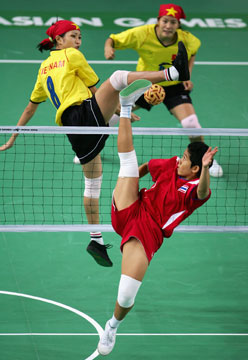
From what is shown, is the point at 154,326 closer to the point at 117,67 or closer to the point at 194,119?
the point at 194,119

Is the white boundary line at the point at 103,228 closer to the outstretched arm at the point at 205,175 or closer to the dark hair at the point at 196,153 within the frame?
the dark hair at the point at 196,153

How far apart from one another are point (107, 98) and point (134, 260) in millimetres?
1810

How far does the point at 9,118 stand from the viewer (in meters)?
10.5

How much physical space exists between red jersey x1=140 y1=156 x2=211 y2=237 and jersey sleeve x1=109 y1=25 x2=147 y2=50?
352 cm

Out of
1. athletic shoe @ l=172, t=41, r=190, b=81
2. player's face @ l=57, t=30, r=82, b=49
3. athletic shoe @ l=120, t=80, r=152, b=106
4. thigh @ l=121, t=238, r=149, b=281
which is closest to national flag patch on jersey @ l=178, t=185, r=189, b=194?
thigh @ l=121, t=238, r=149, b=281

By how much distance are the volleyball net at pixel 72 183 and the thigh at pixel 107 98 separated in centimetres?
105

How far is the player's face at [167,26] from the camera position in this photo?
28.7 ft

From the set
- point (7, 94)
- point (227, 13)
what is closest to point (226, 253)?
point (7, 94)

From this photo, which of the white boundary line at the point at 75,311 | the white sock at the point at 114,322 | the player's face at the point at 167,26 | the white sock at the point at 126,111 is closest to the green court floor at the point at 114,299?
the white boundary line at the point at 75,311

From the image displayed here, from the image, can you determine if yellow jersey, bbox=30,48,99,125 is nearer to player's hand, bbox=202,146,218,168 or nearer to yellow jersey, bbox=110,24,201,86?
player's hand, bbox=202,146,218,168

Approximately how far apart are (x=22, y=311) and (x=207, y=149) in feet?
8.34

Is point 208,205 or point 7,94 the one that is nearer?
point 208,205

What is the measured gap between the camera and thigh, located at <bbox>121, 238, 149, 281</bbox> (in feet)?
18.4

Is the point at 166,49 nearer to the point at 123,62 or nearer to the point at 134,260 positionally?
the point at 123,62
